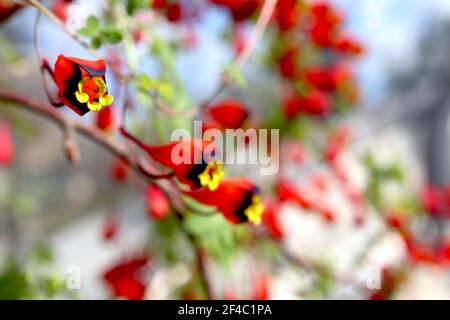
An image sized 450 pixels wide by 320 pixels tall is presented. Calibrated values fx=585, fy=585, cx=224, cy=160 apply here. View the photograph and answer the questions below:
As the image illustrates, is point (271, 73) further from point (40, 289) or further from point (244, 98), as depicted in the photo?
point (40, 289)

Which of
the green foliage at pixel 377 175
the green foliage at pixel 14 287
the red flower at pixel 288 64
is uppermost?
the red flower at pixel 288 64

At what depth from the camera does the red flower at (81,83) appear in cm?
27

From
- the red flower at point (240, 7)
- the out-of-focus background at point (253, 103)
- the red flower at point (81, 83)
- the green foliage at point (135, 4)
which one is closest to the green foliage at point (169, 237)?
the out-of-focus background at point (253, 103)

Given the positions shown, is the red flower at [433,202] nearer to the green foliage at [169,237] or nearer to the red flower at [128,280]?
the green foliage at [169,237]

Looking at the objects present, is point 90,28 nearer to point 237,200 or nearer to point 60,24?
point 60,24

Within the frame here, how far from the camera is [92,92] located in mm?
274

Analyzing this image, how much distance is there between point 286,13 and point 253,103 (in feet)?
1.61

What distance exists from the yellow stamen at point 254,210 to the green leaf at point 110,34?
133 mm

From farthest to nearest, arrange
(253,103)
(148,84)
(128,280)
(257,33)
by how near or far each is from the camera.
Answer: (253,103), (128,280), (257,33), (148,84)

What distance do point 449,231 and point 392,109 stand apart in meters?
0.80

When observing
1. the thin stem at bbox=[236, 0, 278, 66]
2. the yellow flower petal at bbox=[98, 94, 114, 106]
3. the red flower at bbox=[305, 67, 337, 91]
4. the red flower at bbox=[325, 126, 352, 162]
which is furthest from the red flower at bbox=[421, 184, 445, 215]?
the yellow flower petal at bbox=[98, 94, 114, 106]

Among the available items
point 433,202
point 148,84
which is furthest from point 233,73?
point 433,202

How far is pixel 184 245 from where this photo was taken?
0.94 meters
